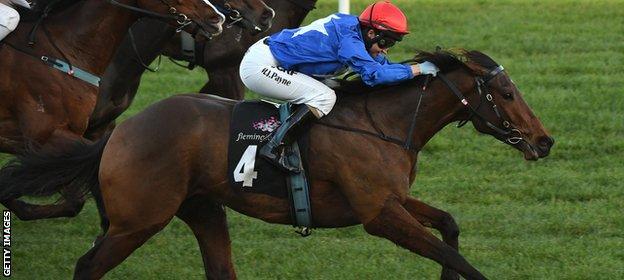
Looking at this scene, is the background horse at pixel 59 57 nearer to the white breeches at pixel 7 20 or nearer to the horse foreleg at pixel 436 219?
the white breeches at pixel 7 20

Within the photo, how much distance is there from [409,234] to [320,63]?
1062mm

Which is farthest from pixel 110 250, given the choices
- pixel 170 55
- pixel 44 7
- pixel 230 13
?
pixel 170 55

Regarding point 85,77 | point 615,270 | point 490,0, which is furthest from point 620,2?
point 85,77

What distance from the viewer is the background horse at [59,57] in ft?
28.1

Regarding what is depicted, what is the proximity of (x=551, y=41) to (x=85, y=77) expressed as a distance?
7.60 m

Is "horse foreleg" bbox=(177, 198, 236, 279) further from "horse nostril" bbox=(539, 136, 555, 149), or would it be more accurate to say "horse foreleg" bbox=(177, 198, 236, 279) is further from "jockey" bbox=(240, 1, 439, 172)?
"horse nostril" bbox=(539, 136, 555, 149)

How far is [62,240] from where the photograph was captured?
9.94 meters

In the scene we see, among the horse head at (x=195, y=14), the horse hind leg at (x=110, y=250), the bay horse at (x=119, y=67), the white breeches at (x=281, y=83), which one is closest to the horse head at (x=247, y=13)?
the bay horse at (x=119, y=67)

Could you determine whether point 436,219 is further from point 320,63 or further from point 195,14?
point 195,14

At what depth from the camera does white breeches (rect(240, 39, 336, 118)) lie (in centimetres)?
762

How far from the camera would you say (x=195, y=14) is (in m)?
8.48

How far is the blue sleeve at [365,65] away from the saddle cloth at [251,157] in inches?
20.2

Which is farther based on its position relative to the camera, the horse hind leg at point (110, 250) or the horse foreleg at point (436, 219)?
the horse foreleg at point (436, 219)

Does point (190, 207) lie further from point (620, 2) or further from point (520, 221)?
point (620, 2)
